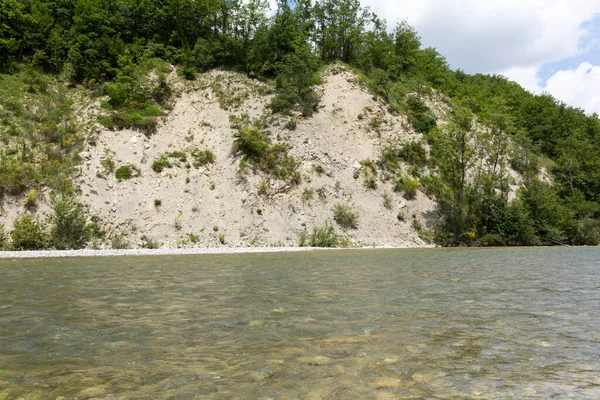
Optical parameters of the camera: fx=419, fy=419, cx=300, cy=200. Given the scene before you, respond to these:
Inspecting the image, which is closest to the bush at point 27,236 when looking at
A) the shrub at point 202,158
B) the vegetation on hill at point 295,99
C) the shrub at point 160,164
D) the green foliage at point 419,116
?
the vegetation on hill at point 295,99

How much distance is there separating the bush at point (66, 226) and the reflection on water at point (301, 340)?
16.3m

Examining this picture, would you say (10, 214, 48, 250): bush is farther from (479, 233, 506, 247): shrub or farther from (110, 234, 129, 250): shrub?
(479, 233, 506, 247): shrub

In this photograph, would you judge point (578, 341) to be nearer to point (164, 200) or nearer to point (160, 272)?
point (160, 272)

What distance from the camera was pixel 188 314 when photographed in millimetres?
7734

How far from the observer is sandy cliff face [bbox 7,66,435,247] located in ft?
102

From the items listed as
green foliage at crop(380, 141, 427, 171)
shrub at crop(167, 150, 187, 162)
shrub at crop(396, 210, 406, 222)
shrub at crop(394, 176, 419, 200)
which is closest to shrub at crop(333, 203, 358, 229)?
shrub at crop(396, 210, 406, 222)

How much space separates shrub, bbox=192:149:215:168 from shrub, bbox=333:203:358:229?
1191 cm

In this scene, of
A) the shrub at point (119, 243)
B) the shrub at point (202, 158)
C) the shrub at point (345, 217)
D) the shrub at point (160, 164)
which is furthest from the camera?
the shrub at point (202, 158)

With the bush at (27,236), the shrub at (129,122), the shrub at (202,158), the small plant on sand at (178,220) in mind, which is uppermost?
the shrub at (129,122)

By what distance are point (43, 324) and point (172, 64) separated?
146 ft

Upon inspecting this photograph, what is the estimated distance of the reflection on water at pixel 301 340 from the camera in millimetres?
4324

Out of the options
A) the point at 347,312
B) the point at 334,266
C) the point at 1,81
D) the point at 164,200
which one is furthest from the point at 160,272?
the point at 1,81

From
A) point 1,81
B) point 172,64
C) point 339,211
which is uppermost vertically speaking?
point 172,64

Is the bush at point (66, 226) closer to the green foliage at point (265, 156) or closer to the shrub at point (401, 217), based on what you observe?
the green foliage at point (265, 156)
